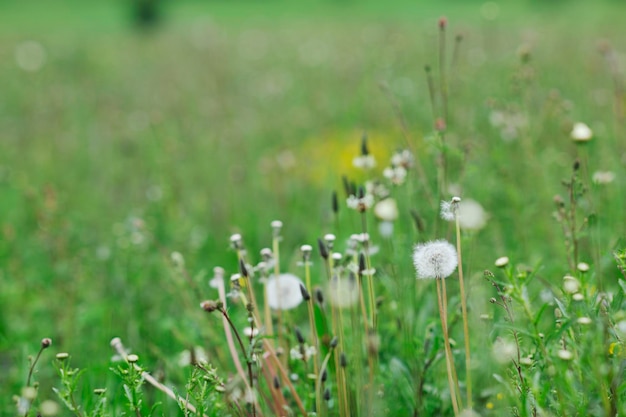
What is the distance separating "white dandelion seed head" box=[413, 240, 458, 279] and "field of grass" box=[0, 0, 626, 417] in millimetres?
116

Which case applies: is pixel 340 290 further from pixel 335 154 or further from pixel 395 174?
pixel 335 154

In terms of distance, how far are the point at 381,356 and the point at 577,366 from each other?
2.58ft

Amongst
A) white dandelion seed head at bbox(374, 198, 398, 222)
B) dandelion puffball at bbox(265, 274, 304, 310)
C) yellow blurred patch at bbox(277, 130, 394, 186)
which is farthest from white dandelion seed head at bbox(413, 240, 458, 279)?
yellow blurred patch at bbox(277, 130, 394, 186)

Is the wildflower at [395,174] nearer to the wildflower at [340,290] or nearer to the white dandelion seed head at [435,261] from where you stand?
the wildflower at [340,290]

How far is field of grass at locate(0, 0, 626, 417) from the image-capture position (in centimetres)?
135

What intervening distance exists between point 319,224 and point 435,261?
169cm

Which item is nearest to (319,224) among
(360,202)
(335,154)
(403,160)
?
(335,154)

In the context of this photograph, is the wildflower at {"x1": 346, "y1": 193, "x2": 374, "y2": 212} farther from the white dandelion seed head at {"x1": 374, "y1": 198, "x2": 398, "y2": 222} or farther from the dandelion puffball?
the white dandelion seed head at {"x1": 374, "y1": 198, "x2": 398, "y2": 222}

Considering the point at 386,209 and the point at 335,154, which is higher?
the point at 386,209

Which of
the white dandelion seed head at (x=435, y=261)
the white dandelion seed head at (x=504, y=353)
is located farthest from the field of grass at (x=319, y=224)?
the white dandelion seed head at (x=435, y=261)

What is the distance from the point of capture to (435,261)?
123 cm

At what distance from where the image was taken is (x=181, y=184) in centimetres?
360

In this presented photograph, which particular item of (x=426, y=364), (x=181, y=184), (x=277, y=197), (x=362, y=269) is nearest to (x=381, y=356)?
(x=426, y=364)

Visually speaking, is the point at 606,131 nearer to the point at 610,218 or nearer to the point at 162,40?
the point at 610,218
